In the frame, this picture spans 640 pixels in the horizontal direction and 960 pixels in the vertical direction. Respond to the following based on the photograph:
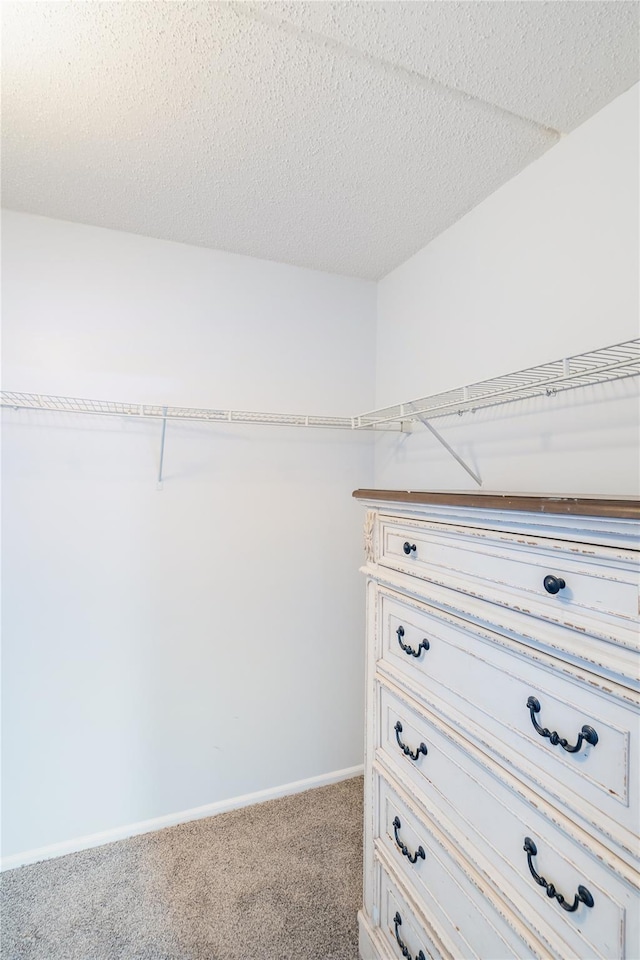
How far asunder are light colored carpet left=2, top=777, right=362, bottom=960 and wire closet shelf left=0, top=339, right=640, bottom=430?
61.3 inches

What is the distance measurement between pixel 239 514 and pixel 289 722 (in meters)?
0.94

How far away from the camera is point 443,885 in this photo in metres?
0.95

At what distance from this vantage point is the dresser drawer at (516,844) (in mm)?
635

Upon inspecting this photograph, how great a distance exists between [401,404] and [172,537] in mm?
1047

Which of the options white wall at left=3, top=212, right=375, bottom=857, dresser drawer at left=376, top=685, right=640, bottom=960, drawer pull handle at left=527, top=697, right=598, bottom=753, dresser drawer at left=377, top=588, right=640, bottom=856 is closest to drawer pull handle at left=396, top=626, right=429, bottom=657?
dresser drawer at left=377, top=588, right=640, bottom=856

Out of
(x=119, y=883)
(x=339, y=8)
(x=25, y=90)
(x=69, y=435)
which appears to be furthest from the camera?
(x=69, y=435)

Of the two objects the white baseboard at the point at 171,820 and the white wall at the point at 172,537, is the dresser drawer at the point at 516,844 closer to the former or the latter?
the white wall at the point at 172,537

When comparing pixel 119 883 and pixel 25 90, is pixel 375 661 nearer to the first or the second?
pixel 119 883

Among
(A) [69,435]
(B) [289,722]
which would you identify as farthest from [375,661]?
(A) [69,435]

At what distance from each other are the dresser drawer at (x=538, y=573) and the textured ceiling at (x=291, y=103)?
3.56ft

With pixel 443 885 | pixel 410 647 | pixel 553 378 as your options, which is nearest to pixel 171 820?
pixel 443 885

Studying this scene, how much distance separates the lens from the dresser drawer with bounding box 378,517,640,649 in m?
0.64

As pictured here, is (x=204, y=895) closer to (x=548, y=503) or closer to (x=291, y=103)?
(x=548, y=503)

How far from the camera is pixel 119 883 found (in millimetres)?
1495
